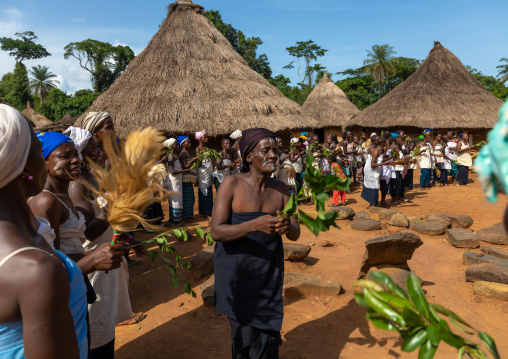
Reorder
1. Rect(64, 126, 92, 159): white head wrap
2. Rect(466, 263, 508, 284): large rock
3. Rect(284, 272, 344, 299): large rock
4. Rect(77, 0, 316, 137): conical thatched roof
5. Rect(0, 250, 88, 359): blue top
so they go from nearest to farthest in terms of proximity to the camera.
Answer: Rect(0, 250, 88, 359): blue top → Rect(64, 126, 92, 159): white head wrap → Rect(284, 272, 344, 299): large rock → Rect(466, 263, 508, 284): large rock → Rect(77, 0, 316, 137): conical thatched roof

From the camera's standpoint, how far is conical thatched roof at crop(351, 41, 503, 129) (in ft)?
64.1

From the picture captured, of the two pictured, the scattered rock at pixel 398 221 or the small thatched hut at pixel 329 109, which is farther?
the small thatched hut at pixel 329 109

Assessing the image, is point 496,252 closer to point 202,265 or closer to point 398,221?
point 398,221

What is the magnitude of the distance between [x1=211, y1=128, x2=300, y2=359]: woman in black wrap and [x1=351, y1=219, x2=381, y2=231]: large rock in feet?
17.4

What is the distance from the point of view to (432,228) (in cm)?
704

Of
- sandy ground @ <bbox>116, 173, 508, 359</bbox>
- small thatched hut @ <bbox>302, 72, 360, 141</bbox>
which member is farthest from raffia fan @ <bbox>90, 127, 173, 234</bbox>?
small thatched hut @ <bbox>302, 72, 360, 141</bbox>

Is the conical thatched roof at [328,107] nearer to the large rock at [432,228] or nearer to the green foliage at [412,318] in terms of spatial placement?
the large rock at [432,228]

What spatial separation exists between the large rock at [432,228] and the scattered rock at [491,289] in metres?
2.60

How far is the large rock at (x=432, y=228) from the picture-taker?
23.0 ft

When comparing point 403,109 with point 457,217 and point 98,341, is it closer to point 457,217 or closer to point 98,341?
point 457,217

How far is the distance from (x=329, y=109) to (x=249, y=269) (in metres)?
25.4

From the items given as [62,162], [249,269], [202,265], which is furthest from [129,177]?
[202,265]

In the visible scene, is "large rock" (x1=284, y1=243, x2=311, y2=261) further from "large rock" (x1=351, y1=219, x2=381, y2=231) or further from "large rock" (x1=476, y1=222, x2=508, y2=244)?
"large rock" (x1=476, y1=222, x2=508, y2=244)

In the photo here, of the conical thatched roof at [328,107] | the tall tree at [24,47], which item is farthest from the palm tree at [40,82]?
the conical thatched roof at [328,107]
